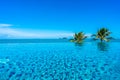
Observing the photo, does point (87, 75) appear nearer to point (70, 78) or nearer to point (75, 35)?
point (70, 78)

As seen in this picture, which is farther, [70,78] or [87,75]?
[87,75]

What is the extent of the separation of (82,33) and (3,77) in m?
37.9

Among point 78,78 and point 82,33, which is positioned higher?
point 82,33

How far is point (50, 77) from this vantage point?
36.3 ft

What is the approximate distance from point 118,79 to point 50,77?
13.0 feet

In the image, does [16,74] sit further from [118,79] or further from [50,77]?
[118,79]

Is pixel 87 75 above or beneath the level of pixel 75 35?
beneath

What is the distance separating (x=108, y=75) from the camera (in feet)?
37.8

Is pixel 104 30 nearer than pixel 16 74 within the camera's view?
No

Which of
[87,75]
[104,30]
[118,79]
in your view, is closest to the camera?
[118,79]

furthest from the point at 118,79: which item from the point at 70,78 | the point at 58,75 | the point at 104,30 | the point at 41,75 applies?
the point at 104,30

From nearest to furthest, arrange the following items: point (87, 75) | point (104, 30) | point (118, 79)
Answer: point (118, 79) → point (87, 75) → point (104, 30)

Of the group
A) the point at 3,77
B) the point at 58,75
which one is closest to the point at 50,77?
the point at 58,75

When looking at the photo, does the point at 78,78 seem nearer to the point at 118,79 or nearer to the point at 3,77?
the point at 118,79
